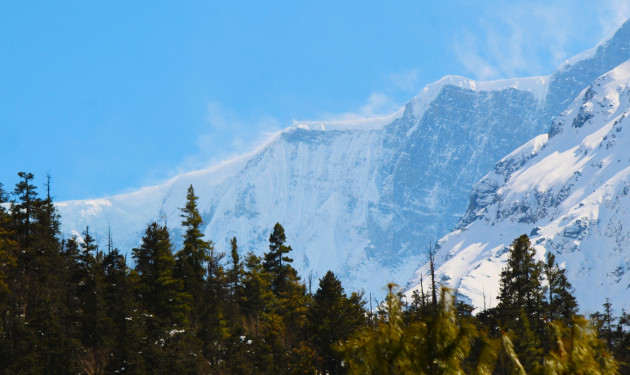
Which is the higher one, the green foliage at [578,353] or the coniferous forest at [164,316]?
the coniferous forest at [164,316]

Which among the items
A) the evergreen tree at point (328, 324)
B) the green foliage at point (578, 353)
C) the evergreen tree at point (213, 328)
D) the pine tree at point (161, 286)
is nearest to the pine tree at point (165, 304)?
the pine tree at point (161, 286)

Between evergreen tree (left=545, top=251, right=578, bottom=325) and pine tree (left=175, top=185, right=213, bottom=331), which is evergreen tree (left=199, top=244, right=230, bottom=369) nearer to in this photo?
pine tree (left=175, top=185, right=213, bottom=331)

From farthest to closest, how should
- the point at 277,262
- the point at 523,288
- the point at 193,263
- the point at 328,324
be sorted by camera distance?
the point at 277,262
the point at 193,263
the point at 523,288
the point at 328,324

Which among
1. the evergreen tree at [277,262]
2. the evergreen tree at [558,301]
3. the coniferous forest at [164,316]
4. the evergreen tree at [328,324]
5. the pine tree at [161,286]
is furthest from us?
the evergreen tree at [277,262]

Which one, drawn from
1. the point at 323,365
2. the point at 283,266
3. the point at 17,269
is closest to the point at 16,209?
the point at 17,269

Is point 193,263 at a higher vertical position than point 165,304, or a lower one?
higher

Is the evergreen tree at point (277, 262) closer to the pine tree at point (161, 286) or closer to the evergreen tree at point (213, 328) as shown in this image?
the evergreen tree at point (213, 328)

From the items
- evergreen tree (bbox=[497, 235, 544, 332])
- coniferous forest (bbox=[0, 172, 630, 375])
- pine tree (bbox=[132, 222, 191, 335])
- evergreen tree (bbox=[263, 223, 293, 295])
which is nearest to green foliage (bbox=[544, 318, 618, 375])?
coniferous forest (bbox=[0, 172, 630, 375])

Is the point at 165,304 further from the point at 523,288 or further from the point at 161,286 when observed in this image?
the point at 523,288

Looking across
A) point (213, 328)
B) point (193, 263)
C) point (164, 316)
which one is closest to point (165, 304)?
point (164, 316)

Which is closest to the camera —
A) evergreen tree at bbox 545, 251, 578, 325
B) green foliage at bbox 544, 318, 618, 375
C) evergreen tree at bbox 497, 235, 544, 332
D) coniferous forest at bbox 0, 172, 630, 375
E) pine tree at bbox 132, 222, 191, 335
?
green foliage at bbox 544, 318, 618, 375

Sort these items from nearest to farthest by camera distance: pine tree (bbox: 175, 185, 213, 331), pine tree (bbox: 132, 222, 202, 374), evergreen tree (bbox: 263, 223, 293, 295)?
pine tree (bbox: 132, 222, 202, 374) → pine tree (bbox: 175, 185, 213, 331) → evergreen tree (bbox: 263, 223, 293, 295)

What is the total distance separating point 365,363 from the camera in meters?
10.8

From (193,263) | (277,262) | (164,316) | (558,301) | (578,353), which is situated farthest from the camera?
(277,262)
